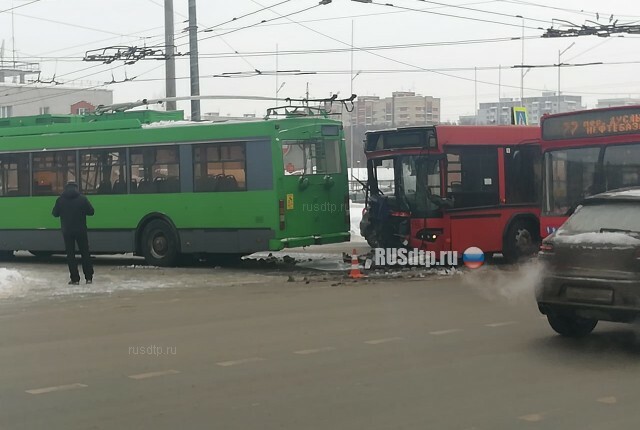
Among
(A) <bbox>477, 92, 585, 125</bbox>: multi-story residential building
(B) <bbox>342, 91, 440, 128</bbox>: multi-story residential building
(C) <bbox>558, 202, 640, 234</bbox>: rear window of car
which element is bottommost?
(C) <bbox>558, 202, 640, 234</bbox>: rear window of car

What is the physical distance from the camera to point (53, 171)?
21781mm

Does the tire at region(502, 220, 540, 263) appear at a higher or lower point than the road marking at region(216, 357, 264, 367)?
higher

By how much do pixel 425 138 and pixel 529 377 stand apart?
35.6 ft

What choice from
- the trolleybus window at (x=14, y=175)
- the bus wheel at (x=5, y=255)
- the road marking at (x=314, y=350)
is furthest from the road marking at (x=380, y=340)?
the bus wheel at (x=5, y=255)

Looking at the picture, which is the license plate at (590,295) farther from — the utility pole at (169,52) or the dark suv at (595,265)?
the utility pole at (169,52)

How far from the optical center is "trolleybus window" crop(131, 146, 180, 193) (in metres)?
20.0

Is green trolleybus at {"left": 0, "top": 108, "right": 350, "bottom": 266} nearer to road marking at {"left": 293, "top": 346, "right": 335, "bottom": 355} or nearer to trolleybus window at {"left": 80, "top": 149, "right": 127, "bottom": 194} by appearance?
trolleybus window at {"left": 80, "top": 149, "right": 127, "bottom": 194}

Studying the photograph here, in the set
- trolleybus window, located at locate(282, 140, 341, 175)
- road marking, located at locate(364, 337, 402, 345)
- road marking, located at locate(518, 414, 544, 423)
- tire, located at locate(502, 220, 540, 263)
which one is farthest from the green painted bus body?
road marking, located at locate(518, 414, 544, 423)

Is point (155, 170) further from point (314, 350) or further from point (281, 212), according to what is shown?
point (314, 350)

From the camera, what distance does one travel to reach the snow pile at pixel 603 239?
9.41 meters

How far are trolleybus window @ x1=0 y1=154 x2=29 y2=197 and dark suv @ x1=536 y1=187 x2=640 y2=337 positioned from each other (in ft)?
50.2

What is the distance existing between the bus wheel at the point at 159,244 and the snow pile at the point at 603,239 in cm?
1137

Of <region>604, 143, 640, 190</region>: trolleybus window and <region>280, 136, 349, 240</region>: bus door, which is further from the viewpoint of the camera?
<region>280, 136, 349, 240</region>: bus door

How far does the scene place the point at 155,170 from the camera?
2028 cm
